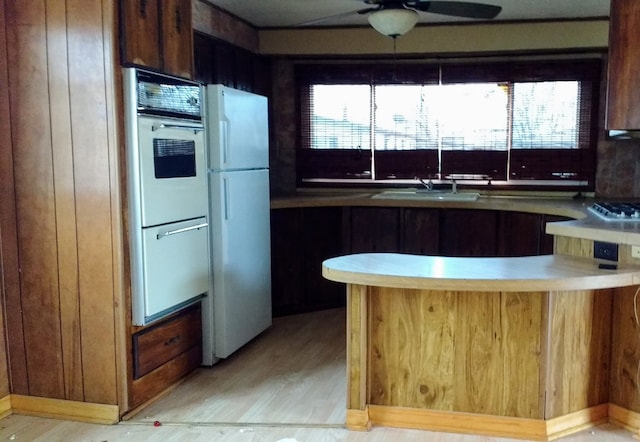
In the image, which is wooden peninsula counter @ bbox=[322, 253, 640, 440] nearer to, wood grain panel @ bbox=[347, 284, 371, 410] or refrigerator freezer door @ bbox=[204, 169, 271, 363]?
wood grain panel @ bbox=[347, 284, 371, 410]

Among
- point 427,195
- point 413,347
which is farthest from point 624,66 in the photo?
point 427,195

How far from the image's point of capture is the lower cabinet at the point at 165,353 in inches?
120

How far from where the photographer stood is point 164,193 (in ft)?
10.1

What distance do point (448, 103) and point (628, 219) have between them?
7.46 ft

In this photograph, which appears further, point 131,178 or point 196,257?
point 196,257

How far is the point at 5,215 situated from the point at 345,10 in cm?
266

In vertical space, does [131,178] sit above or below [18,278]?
above

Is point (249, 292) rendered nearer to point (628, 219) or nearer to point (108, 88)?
point (108, 88)

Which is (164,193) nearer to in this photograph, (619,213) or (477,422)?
(477,422)

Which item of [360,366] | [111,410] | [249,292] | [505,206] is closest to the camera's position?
[360,366]

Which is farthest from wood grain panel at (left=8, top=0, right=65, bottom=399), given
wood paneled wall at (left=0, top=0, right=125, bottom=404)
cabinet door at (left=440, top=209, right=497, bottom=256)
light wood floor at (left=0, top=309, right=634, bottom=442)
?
cabinet door at (left=440, top=209, right=497, bottom=256)

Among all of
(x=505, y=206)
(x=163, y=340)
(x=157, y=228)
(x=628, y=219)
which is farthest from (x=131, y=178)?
(x=505, y=206)

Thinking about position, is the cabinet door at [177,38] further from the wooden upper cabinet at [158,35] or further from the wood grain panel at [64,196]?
the wood grain panel at [64,196]

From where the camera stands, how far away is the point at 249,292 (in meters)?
3.95
